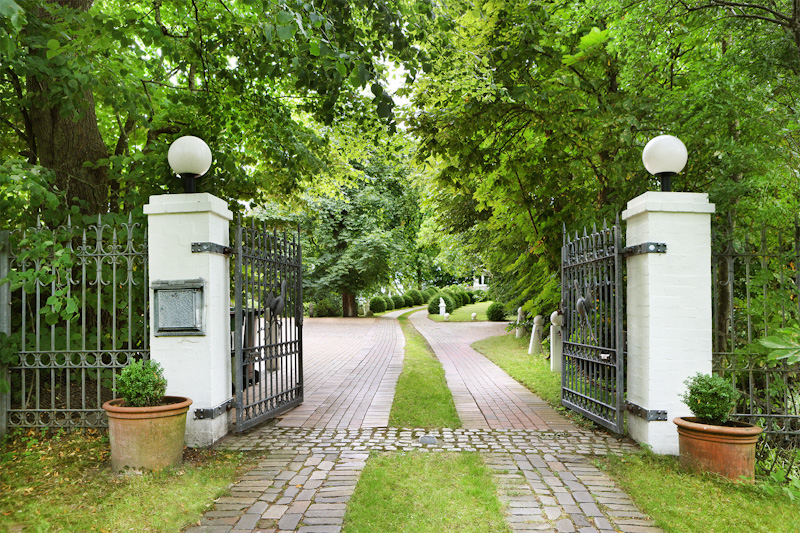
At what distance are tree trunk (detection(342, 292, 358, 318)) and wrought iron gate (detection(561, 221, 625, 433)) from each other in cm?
2152

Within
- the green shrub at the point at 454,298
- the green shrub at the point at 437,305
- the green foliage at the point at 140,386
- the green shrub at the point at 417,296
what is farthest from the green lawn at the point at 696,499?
the green shrub at the point at 417,296

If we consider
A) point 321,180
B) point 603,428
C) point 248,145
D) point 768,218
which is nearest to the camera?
point 768,218

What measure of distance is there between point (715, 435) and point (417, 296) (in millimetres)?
37808

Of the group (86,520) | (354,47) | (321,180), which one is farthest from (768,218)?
(321,180)

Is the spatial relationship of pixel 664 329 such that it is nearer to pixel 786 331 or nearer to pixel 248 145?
pixel 786 331

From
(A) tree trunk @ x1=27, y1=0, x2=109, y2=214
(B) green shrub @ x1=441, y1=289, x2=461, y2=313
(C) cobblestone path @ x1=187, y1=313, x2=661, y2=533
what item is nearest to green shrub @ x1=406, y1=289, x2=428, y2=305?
(B) green shrub @ x1=441, y1=289, x2=461, y2=313

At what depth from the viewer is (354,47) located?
15.6ft

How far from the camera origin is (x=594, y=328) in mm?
6137

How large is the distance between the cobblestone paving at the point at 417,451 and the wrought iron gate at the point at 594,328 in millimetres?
455

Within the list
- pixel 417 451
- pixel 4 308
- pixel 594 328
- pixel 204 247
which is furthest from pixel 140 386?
pixel 594 328

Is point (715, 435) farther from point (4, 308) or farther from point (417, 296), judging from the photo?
point (417, 296)

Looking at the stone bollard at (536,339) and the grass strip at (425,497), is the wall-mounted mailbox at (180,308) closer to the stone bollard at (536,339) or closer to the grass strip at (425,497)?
the grass strip at (425,497)

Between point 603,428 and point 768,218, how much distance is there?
270cm

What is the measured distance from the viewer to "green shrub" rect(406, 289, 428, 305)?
1614 inches
